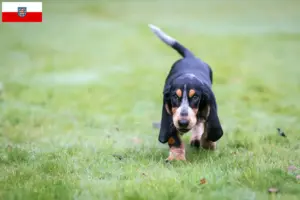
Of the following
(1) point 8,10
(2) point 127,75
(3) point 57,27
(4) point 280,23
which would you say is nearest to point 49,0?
(3) point 57,27

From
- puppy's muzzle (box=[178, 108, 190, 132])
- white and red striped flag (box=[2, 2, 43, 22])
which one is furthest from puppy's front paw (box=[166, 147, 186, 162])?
white and red striped flag (box=[2, 2, 43, 22])

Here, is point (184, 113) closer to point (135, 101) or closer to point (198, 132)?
point (198, 132)

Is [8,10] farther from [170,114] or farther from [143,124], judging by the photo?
[170,114]

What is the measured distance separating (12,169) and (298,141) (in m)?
3.97

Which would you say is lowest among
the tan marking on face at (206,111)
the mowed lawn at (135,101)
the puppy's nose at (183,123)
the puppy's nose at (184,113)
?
the mowed lawn at (135,101)

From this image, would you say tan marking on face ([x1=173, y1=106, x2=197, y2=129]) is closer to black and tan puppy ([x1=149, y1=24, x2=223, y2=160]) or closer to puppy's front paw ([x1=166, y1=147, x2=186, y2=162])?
black and tan puppy ([x1=149, y1=24, x2=223, y2=160])

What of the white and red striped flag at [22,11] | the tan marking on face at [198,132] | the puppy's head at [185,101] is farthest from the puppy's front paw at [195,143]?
the white and red striped flag at [22,11]

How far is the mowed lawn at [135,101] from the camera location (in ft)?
14.9

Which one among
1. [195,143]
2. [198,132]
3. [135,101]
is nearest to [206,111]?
[198,132]

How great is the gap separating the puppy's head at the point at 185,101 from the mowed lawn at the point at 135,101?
0.48 meters

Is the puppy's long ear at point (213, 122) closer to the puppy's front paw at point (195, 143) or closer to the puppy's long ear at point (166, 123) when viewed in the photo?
the puppy's long ear at point (166, 123)

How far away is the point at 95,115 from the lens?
1007 cm

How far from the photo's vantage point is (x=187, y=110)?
542cm

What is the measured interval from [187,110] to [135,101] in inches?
251
